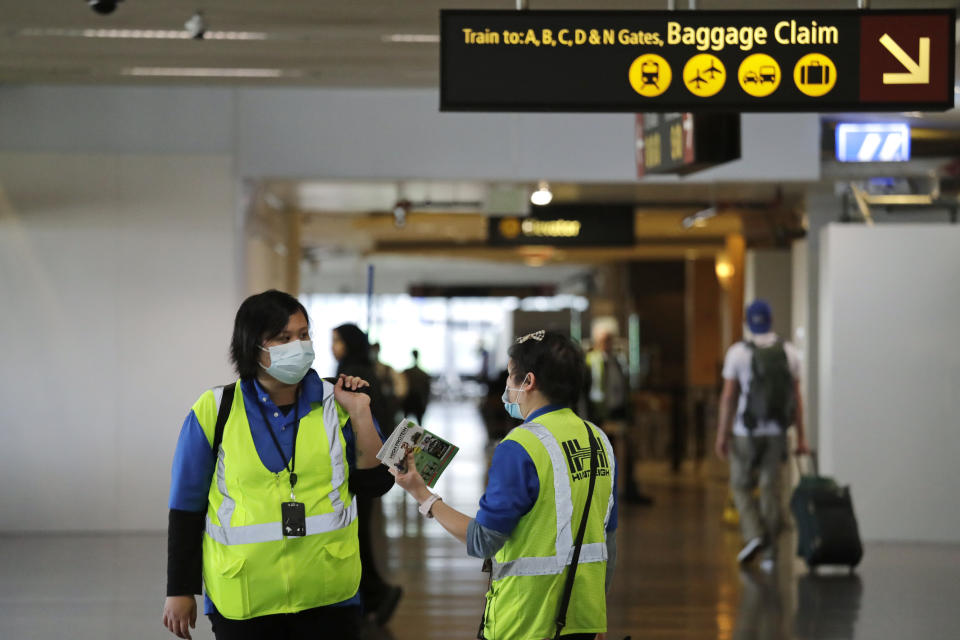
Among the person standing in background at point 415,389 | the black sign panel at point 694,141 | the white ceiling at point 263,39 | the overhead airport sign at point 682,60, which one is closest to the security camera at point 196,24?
the white ceiling at point 263,39

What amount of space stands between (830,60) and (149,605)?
434 cm

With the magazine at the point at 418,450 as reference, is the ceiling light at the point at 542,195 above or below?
above

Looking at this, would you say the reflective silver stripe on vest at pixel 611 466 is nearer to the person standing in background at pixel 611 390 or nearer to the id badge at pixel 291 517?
the id badge at pixel 291 517

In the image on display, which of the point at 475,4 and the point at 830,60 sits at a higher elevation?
the point at 475,4

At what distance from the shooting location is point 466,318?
38.4m

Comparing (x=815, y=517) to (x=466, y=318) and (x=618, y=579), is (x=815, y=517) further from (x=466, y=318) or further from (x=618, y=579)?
Answer: (x=466, y=318)

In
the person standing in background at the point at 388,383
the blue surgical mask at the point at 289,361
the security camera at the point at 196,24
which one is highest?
the security camera at the point at 196,24

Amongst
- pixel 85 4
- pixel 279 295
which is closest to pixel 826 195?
pixel 85 4

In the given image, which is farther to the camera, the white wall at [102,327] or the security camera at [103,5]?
the white wall at [102,327]

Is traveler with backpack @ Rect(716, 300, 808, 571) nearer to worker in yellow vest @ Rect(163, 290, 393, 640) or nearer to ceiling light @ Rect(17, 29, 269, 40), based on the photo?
ceiling light @ Rect(17, 29, 269, 40)

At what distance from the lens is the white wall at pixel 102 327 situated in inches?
326

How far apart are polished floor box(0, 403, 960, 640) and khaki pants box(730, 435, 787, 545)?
0.28 m

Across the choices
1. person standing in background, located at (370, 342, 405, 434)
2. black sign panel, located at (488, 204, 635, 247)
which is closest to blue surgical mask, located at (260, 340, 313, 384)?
person standing in background, located at (370, 342, 405, 434)

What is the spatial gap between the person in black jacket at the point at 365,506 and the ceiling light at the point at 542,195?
3475 millimetres
